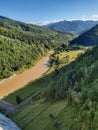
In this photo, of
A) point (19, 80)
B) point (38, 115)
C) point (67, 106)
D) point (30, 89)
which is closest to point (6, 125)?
point (38, 115)

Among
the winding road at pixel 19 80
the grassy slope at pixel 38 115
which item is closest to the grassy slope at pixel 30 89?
the winding road at pixel 19 80

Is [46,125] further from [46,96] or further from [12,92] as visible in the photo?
[12,92]

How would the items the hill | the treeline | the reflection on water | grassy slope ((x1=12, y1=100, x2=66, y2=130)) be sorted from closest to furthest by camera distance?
the treeline
the hill
the reflection on water
grassy slope ((x1=12, y1=100, x2=66, y2=130))

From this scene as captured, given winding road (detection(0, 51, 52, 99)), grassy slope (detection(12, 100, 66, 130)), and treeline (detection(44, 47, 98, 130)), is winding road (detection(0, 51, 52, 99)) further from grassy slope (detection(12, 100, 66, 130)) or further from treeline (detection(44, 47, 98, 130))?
treeline (detection(44, 47, 98, 130))

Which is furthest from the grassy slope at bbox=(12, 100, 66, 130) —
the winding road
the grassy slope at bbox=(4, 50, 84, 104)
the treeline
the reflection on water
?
the winding road

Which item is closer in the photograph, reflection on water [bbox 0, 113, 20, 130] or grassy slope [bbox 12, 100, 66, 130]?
reflection on water [bbox 0, 113, 20, 130]

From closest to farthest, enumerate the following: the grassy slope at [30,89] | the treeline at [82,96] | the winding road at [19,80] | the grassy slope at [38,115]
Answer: the treeline at [82,96] → the grassy slope at [38,115] → the grassy slope at [30,89] → the winding road at [19,80]

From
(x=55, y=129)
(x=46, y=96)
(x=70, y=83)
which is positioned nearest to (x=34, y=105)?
(x=46, y=96)

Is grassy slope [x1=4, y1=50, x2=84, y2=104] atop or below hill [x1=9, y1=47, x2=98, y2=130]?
below

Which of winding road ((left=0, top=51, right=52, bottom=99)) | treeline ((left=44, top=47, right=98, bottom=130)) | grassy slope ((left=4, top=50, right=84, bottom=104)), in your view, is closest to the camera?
treeline ((left=44, top=47, right=98, bottom=130))

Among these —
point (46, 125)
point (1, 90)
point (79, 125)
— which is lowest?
point (1, 90)

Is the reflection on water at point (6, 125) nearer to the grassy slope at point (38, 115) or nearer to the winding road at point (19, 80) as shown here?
the grassy slope at point (38, 115)
